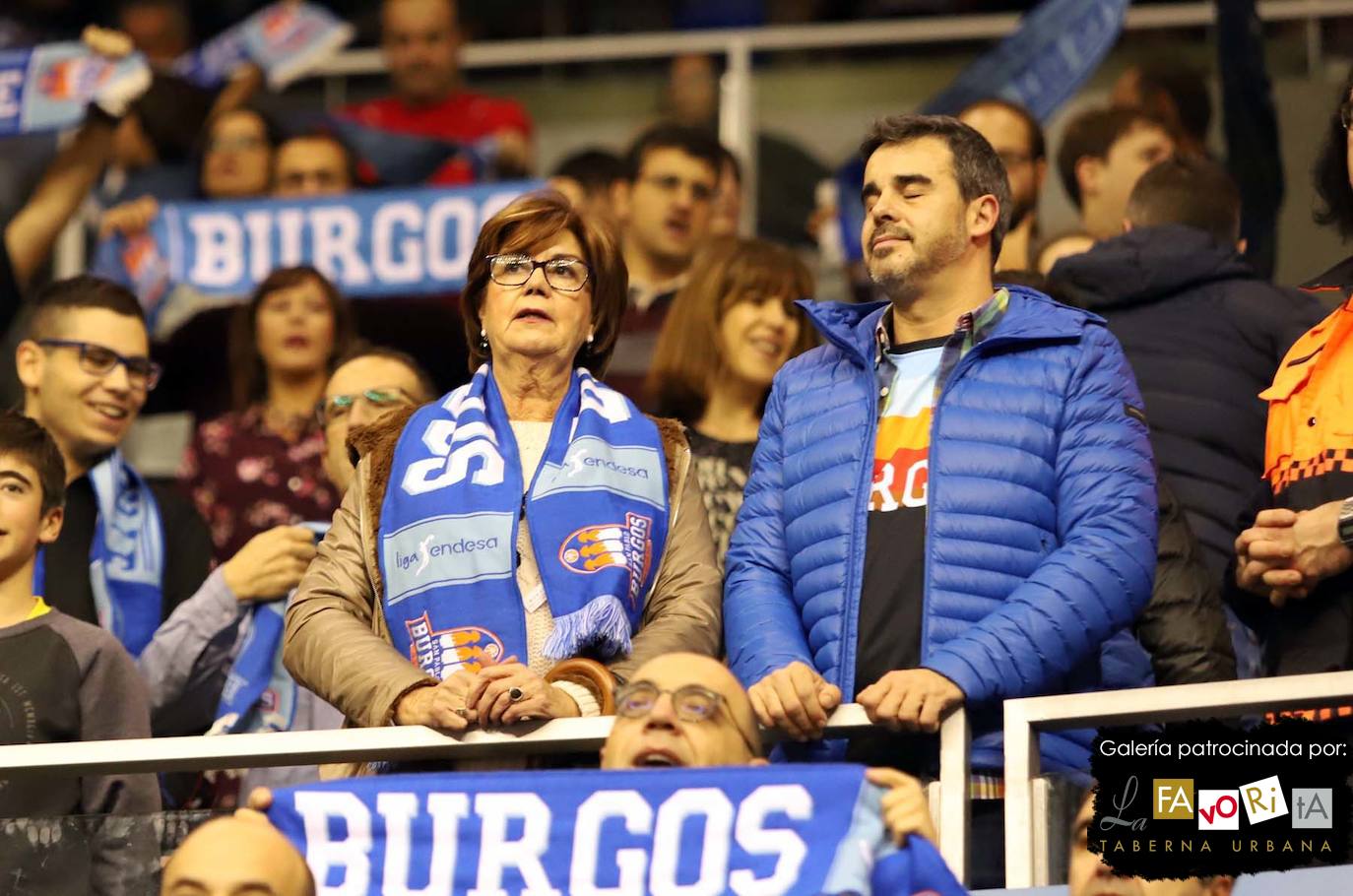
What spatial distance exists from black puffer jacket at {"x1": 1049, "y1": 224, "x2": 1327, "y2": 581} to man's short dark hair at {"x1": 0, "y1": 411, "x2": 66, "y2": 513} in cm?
250

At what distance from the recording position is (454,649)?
5.59 m

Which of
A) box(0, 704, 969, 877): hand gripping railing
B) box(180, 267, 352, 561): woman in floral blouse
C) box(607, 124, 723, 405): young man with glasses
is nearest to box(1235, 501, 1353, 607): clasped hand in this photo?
box(0, 704, 969, 877): hand gripping railing

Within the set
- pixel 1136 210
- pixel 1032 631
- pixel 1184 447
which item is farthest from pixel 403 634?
pixel 1136 210

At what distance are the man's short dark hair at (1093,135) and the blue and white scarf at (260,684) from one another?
274 centimetres

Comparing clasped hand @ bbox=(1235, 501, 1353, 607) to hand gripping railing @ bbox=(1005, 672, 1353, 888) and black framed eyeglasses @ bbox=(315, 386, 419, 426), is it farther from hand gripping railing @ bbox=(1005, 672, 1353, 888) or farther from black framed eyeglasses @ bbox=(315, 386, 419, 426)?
black framed eyeglasses @ bbox=(315, 386, 419, 426)

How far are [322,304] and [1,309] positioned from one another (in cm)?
118

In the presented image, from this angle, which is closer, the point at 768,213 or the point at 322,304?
the point at 322,304

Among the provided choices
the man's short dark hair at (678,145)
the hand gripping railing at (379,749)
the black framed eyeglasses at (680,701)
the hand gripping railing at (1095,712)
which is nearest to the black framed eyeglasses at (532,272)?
the hand gripping railing at (379,749)

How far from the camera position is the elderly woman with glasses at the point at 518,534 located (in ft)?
18.0

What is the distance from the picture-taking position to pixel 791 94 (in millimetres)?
10906

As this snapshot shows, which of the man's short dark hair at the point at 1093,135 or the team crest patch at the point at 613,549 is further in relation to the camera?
the man's short dark hair at the point at 1093,135

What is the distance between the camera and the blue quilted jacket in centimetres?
530

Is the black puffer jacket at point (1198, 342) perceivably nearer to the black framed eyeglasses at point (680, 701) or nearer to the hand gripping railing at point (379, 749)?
the hand gripping railing at point (379, 749)

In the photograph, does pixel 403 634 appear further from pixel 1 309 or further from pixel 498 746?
pixel 1 309
